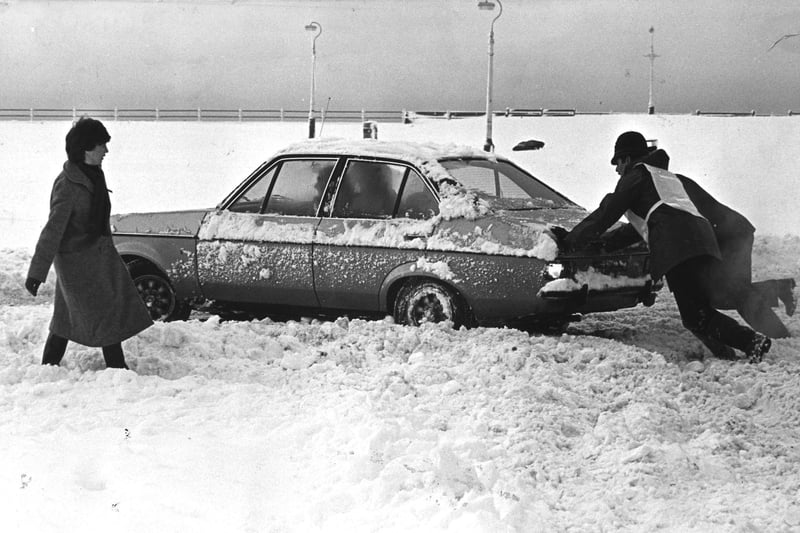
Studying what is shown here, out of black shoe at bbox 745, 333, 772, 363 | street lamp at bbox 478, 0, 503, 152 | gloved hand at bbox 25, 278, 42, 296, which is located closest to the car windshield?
black shoe at bbox 745, 333, 772, 363

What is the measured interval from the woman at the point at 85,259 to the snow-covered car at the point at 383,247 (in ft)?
6.35

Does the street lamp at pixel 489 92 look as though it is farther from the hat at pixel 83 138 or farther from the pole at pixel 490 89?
the hat at pixel 83 138

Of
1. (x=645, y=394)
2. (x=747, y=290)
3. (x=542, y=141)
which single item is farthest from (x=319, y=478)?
(x=542, y=141)

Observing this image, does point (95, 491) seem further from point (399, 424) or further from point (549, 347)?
point (549, 347)

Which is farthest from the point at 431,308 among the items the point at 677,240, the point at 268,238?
the point at 677,240

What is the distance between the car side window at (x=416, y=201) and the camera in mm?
7508

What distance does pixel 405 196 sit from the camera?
7.64 m

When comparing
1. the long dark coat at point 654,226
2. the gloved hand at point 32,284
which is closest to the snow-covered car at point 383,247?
the long dark coat at point 654,226

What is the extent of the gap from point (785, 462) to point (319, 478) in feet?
7.59

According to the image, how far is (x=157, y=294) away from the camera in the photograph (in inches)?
332

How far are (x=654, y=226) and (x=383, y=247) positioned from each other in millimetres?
1952

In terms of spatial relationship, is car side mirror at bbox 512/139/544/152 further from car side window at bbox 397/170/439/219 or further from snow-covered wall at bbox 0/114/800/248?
car side window at bbox 397/170/439/219

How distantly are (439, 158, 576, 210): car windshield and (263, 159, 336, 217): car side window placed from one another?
97cm

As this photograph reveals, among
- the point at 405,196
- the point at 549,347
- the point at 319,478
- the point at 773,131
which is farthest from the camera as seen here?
the point at 773,131
